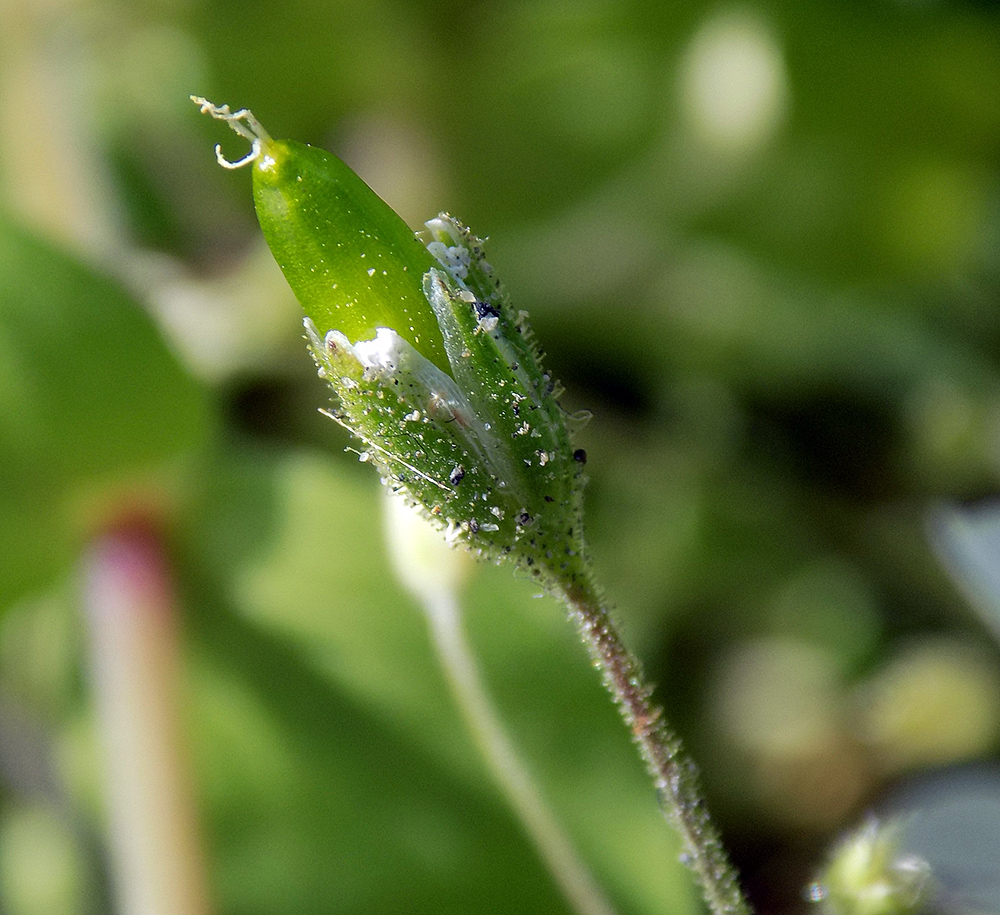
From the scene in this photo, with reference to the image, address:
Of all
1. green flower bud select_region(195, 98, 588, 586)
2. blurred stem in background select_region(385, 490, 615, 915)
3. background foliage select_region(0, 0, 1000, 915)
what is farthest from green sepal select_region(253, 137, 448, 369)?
background foliage select_region(0, 0, 1000, 915)

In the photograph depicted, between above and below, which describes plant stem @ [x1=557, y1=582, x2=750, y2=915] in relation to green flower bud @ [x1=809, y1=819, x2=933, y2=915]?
above

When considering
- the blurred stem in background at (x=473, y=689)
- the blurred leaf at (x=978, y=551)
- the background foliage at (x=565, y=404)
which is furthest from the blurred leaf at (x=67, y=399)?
the blurred leaf at (x=978, y=551)

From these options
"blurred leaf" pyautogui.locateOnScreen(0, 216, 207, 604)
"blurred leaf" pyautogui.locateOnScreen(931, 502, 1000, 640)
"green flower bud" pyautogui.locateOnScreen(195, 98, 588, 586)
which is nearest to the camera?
"green flower bud" pyautogui.locateOnScreen(195, 98, 588, 586)

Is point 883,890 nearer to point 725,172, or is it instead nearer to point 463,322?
point 463,322

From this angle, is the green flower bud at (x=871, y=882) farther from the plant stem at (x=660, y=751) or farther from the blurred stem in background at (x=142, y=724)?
the blurred stem in background at (x=142, y=724)

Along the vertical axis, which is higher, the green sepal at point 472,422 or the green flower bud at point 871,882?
the green sepal at point 472,422

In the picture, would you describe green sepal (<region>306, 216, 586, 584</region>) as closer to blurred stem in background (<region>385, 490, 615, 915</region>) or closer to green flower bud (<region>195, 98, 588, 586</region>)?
green flower bud (<region>195, 98, 588, 586</region>)

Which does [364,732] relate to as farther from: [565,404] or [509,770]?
[565,404]
